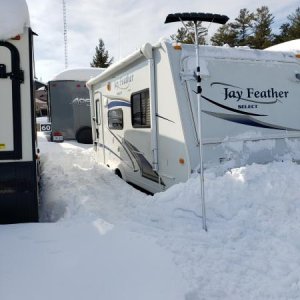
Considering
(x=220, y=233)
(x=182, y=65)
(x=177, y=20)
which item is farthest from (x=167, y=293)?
(x=182, y=65)

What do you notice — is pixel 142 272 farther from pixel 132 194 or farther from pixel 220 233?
pixel 132 194

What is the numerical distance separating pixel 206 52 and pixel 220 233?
278cm

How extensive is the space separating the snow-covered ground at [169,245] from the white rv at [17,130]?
1.08 feet

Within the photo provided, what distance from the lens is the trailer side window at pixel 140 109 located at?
6.34 m

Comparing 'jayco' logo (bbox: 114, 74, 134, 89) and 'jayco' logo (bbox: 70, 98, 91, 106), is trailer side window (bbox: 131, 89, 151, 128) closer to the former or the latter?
'jayco' logo (bbox: 114, 74, 134, 89)

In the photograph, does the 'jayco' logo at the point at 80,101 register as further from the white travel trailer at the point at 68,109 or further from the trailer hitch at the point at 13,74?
the trailer hitch at the point at 13,74

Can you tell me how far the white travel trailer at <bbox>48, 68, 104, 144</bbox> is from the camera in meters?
14.0

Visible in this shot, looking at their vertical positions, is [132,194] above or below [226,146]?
below

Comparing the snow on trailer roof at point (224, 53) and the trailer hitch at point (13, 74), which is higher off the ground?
the snow on trailer roof at point (224, 53)

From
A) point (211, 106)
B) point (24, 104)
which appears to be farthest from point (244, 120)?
point (24, 104)

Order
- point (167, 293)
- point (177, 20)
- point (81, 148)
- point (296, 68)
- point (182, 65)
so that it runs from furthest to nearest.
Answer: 1. point (81, 148)
2. point (296, 68)
3. point (182, 65)
4. point (177, 20)
5. point (167, 293)

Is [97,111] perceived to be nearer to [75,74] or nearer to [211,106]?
[211,106]

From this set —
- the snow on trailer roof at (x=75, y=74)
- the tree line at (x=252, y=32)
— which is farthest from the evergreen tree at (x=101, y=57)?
the snow on trailer roof at (x=75, y=74)

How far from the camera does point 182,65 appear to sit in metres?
5.43
